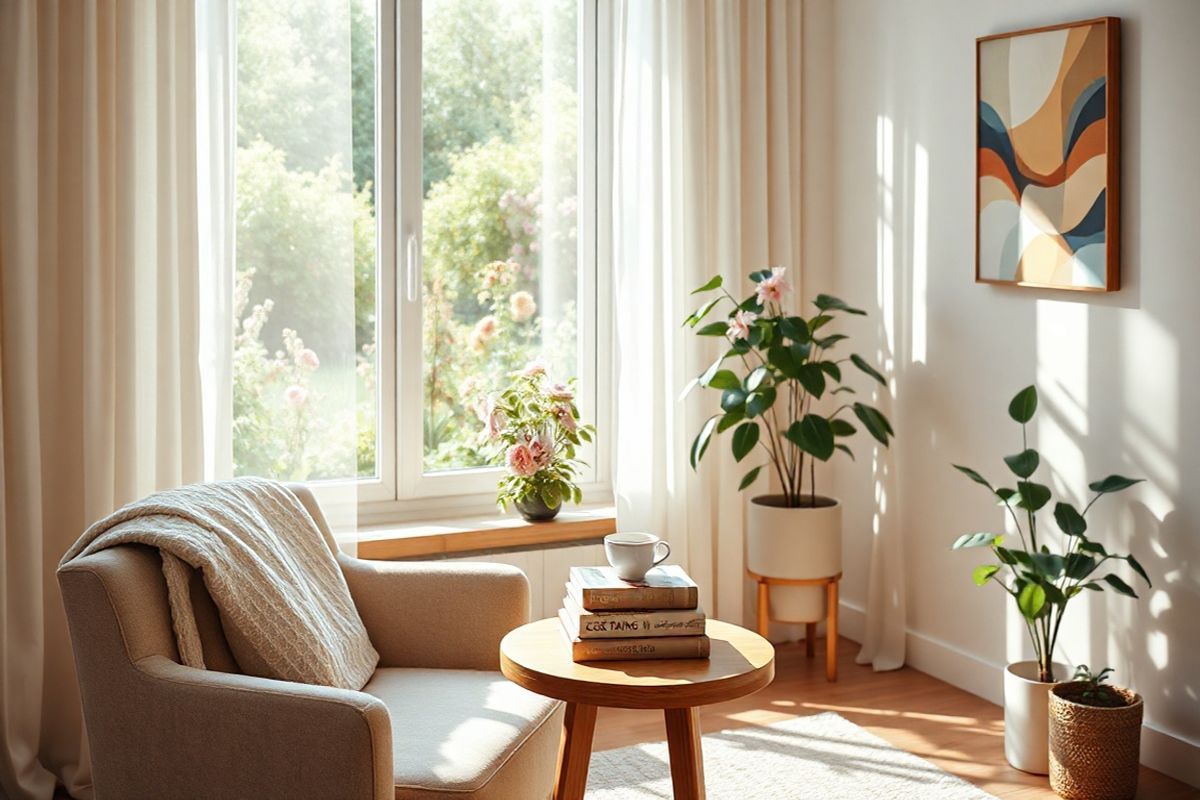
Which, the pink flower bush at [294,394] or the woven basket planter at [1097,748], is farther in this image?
the pink flower bush at [294,394]

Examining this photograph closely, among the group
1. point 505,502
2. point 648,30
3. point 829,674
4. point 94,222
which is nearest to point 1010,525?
point 829,674

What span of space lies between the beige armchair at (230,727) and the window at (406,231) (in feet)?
4.38

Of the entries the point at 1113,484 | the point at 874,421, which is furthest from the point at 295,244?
the point at 1113,484

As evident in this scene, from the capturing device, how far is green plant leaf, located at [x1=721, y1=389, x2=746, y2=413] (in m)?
3.81

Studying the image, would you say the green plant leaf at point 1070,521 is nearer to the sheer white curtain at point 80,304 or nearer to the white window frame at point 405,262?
the white window frame at point 405,262

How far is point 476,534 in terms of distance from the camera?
387cm

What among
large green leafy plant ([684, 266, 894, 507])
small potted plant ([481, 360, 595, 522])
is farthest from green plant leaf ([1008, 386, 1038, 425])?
small potted plant ([481, 360, 595, 522])

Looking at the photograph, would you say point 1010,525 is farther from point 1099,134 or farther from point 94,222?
point 94,222

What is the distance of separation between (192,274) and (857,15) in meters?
2.30

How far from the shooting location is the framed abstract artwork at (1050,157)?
3225mm

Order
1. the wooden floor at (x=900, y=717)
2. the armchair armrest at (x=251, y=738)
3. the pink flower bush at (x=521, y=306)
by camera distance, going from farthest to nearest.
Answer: the pink flower bush at (x=521, y=306) < the wooden floor at (x=900, y=717) < the armchair armrest at (x=251, y=738)

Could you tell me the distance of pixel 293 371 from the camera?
143 inches

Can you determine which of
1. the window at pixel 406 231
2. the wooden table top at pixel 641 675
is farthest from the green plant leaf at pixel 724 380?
the wooden table top at pixel 641 675

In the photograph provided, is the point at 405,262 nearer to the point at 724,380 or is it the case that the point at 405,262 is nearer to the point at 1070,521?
the point at 724,380
